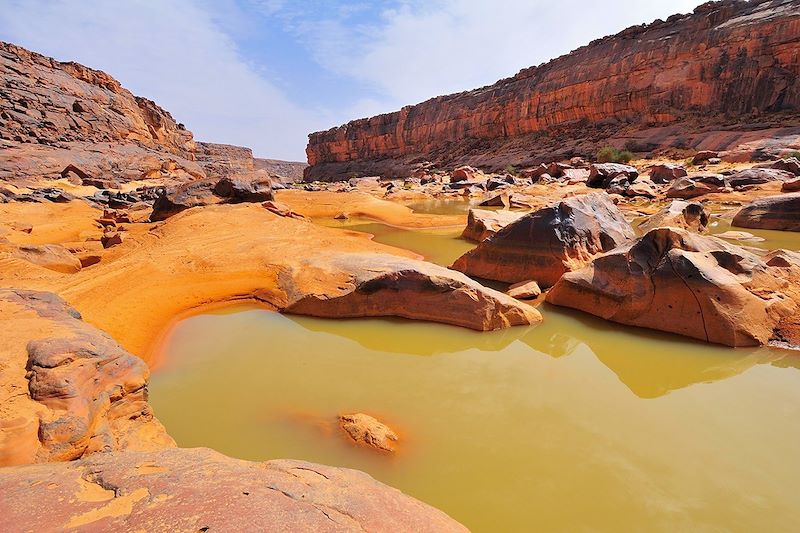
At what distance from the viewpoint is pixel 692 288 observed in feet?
13.8

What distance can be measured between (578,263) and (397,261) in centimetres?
264

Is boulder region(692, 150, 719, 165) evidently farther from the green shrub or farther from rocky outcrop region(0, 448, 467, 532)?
rocky outcrop region(0, 448, 467, 532)

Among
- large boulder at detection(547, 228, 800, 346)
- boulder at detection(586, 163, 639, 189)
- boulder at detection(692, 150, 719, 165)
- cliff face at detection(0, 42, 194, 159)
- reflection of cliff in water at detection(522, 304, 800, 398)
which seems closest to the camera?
reflection of cliff in water at detection(522, 304, 800, 398)

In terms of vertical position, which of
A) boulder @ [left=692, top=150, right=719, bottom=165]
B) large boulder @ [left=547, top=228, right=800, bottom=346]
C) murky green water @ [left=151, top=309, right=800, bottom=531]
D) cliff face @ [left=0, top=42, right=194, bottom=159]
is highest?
cliff face @ [left=0, top=42, right=194, bottom=159]

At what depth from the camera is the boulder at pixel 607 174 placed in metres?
18.2

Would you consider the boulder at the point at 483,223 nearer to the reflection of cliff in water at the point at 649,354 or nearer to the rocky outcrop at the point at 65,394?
the reflection of cliff in water at the point at 649,354

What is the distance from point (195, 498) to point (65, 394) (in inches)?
55.5

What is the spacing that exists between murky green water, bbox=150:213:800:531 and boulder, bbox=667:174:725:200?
1310 cm

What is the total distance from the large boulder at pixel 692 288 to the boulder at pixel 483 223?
442 cm

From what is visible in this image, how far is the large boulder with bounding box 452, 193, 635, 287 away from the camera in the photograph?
600 centimetres

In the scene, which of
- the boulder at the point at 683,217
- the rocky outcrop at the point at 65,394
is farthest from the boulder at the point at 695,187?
the rocky outcrop at the point at 65,394

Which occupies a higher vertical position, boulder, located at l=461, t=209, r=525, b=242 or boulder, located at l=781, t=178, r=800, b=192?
boulder, located at l=781, t=178, r=800, b=192

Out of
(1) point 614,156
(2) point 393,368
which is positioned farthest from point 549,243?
(1) point 614,156

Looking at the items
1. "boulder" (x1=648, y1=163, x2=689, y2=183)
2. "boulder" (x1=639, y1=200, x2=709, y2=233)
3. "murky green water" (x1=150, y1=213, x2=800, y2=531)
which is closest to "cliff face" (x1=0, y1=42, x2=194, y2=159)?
"murky green water" (x1=150, y1=213, x2=800, y2=531)
